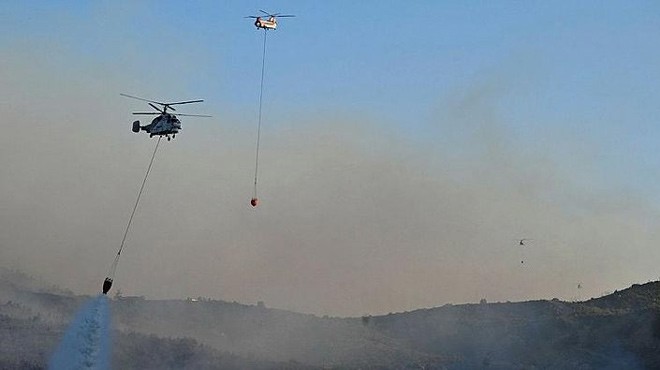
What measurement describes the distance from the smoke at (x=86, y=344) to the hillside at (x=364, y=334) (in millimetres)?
2156

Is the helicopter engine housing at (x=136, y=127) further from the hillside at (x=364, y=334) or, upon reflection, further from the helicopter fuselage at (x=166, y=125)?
the hillside at (x=364, y=334)

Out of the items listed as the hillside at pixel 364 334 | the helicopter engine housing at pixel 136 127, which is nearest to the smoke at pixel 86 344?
the hillside at pixel 364 334

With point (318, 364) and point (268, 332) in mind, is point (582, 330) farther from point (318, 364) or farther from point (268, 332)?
point (268, 332)

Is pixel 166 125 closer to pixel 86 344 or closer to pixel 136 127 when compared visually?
pixel 136 127

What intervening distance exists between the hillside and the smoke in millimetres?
2156

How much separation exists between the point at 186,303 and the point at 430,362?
141 ft

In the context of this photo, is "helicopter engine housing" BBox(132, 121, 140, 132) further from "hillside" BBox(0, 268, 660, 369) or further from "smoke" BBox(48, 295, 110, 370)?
"hillside" BBox(0, 268, 660, 369)

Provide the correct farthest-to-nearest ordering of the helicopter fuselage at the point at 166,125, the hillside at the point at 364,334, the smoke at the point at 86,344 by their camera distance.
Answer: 1. the hillside at the point at 364,334
2. the smoke at the point at 86,344
3. the helicopter fuselage at the point at 166,125

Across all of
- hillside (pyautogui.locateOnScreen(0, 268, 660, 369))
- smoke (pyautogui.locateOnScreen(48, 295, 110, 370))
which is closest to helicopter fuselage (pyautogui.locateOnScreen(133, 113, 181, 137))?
smoke (pyautogui.locateOnScreen(48, 295, 110, 370))

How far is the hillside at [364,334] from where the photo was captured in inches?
3393

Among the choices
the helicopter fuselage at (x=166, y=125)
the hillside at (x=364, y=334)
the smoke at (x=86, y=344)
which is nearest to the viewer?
the helicopter fuselage at (x=166, y=125)

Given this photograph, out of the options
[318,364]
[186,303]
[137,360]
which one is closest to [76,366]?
[137,360]

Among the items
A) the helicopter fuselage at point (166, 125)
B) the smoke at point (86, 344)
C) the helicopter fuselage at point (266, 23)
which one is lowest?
the smoke at point (86, 344)

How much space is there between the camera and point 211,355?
9025cm
